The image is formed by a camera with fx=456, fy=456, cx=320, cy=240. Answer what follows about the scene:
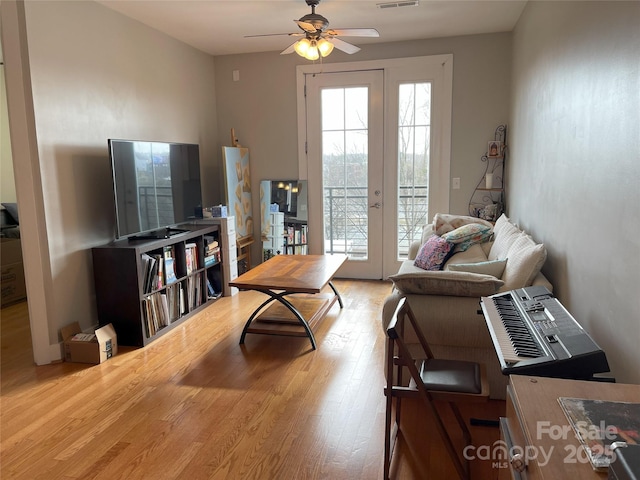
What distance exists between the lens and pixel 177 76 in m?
4.61

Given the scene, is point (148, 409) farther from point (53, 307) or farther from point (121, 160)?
point (121, 160)

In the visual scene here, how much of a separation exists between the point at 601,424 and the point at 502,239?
7.93ft

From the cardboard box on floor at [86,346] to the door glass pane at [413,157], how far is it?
3145mm

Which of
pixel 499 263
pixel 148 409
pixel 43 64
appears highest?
pixel 43 64

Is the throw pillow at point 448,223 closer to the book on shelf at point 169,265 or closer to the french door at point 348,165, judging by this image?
the french door at point 348,165

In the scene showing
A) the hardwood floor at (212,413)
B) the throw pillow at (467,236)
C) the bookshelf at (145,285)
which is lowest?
the hardwood floor at (212,413)

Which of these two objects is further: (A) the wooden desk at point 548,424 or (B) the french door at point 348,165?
(B) the french door at point 348,165

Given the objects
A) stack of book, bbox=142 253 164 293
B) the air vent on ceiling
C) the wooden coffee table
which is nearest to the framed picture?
the air vent on ceiling

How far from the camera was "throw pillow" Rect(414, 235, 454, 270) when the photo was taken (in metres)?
3.49

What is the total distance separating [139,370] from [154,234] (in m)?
1.22

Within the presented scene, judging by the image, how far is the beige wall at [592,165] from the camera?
1.51 m

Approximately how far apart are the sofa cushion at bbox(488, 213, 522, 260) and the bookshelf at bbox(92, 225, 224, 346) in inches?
98.8

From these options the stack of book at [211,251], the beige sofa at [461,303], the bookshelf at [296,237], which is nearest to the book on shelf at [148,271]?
the stack of book at [211,251]

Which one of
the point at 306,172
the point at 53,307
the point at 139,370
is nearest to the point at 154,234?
the point at 53,307
